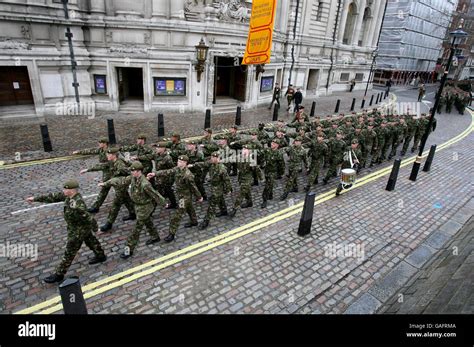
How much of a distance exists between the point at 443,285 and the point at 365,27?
37.7m

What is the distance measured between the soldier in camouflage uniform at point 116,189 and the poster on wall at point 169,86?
37.8 ft

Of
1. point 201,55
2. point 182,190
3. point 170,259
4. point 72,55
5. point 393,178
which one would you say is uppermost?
point 201,55

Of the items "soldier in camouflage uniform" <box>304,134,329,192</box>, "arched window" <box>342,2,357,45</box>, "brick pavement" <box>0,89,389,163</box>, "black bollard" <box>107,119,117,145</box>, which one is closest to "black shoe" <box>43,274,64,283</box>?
"brick pavement" <box>0,89,389,163</box>

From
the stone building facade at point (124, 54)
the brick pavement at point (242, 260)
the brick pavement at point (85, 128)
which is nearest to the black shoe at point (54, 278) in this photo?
the brick pavement at point (242, 260)

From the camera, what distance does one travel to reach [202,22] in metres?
17.5

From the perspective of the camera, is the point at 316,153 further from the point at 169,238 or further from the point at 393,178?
the point at 169,238

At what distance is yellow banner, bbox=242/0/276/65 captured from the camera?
11.7m

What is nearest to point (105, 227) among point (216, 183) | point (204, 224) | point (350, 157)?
point (204, 224)

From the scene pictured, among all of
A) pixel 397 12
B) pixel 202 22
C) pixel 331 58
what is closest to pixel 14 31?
pixel 202 22

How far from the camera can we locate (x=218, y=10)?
17.7 meters

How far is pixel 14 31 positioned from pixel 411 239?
18.7m

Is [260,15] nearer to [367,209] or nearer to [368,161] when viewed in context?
[368,161]

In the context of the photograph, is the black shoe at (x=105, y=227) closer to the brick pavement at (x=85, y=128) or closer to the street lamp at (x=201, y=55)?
the brick pavement at (x=85, y=128)

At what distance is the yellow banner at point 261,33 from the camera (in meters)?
11.7
